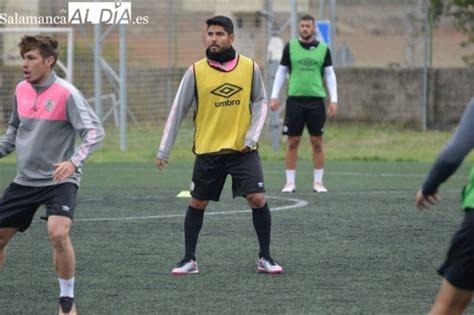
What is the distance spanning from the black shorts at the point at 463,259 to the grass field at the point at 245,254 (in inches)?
88.9

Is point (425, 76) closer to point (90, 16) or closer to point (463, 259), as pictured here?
point (90, 16)

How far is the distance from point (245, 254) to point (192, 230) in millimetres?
1010

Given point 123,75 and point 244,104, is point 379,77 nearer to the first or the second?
point 123,75

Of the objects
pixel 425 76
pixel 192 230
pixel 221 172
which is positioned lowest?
pixel 192 230

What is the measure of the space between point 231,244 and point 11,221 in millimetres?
3555

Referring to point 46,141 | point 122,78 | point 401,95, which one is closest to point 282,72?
point 122,78

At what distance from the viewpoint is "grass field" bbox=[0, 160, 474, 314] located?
8.67m

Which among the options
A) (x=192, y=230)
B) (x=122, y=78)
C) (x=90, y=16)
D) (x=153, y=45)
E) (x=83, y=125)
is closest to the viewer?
(x=83, y=125)

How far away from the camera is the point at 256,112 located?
1007cm

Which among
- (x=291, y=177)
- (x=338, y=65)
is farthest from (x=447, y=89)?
(x=291, y=177)

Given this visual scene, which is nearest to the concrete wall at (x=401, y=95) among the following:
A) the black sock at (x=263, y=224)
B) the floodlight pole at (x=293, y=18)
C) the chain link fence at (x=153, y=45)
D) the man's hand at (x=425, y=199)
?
the chain link fence at (x=153, y=45)

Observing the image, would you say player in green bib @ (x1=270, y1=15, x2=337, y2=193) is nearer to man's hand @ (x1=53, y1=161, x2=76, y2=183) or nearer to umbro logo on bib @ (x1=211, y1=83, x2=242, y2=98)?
umbro logo on bib @ (x1=211, y1=83, x2=242, y2=98)

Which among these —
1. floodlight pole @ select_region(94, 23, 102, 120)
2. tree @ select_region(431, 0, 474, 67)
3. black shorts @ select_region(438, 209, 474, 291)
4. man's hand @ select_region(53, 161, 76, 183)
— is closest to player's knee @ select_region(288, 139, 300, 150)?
floodlight pole @ select_region(94, 23, 102, 120)

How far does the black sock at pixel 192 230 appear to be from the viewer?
32.7ft
